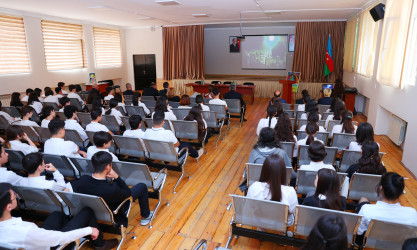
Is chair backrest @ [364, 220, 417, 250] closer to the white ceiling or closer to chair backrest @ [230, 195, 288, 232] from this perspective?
chair backrest @ [230, 195, 288, 232]

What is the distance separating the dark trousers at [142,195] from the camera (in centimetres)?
311

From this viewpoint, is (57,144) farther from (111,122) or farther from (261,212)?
(261,212)

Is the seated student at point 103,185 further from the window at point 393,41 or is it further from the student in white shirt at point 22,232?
the window at point 393,41

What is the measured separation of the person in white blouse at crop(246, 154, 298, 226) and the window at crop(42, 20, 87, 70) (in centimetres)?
1056

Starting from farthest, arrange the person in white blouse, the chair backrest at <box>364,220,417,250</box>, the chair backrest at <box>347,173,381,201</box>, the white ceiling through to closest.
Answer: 1. the white ceiling
2. the chair backrest at <box>347,173,381,201</box>
3. the person in white blouse
4. the chair backrest at <box>364,220,417,250</box>

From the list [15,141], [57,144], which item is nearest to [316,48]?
[57,144]

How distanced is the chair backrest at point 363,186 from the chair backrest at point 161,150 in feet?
7.48

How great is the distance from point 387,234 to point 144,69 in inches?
560

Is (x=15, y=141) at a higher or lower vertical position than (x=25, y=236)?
higher

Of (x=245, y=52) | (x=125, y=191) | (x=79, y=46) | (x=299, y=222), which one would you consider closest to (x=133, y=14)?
(x=79, y=46)

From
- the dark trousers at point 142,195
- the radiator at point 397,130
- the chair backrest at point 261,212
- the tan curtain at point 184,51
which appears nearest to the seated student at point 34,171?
the dark trousers at point 142,195

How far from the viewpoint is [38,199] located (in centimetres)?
270

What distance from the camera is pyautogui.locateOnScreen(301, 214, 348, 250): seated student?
58.7 inches

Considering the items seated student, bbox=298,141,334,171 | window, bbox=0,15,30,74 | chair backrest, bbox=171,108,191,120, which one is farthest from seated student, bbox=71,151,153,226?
window, bbox=0,15,30,74
